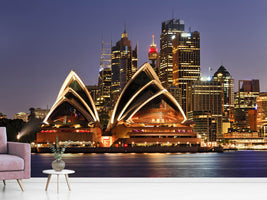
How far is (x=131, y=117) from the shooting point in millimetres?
49500

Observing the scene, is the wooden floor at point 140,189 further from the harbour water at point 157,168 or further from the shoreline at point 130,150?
the shoreline at point 130,150

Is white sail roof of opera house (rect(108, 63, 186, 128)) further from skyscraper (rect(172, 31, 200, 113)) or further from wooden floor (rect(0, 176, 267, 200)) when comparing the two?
skyscraper (rect(172, 31, 200, 113))

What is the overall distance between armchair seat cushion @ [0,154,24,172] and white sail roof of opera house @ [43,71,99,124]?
41.7 meters

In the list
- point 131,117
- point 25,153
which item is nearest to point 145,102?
point 131,117

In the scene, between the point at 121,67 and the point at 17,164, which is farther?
the point at 121,67

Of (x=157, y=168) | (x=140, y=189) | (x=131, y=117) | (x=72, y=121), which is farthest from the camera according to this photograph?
(x=72, y=121)

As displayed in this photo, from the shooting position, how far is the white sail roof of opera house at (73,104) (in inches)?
1893

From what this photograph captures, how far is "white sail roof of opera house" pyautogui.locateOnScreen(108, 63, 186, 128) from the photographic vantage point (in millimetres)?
47688

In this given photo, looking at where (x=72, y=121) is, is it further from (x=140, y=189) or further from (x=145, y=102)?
(x=140, y=189)

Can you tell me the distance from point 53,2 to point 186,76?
354 ft

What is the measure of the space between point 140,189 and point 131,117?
1680 inches

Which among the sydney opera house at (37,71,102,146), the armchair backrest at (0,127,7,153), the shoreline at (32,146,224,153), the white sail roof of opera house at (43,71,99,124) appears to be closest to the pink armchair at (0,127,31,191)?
the armchair backrest at (0,127,7,153)

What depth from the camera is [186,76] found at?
11619 centimetres

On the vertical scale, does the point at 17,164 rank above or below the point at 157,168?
above
